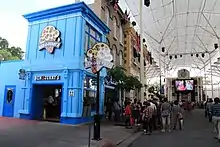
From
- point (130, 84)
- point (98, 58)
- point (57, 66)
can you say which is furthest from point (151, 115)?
point (57, 66)

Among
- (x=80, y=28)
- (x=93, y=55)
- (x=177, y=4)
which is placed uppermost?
(x=177, y=4)

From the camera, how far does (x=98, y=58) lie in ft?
29.1

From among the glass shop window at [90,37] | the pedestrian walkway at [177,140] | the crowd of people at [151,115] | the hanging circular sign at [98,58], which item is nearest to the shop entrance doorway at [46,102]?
the glass shop window at [90,37]

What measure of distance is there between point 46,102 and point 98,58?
365 inches

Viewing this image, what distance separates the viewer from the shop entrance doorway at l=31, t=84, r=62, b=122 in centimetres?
1627

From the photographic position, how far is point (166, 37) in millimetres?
35875

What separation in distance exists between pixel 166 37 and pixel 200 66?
89.7 ft

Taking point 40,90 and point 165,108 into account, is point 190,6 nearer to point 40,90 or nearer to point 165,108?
point 165,108

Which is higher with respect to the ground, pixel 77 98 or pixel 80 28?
pixel 80 28

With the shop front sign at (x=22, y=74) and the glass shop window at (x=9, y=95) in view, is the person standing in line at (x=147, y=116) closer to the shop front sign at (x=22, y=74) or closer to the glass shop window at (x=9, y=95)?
the shop front sign at (x=22, y=74)

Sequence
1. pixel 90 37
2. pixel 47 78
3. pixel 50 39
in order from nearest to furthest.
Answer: pixel 47 78
pixel 50 39
pixel 90 37

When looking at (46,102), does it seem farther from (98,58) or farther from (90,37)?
(98,58)

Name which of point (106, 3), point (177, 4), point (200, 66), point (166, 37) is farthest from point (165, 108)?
point (200, 66)

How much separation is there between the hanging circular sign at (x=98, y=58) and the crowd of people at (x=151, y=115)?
4.75m
